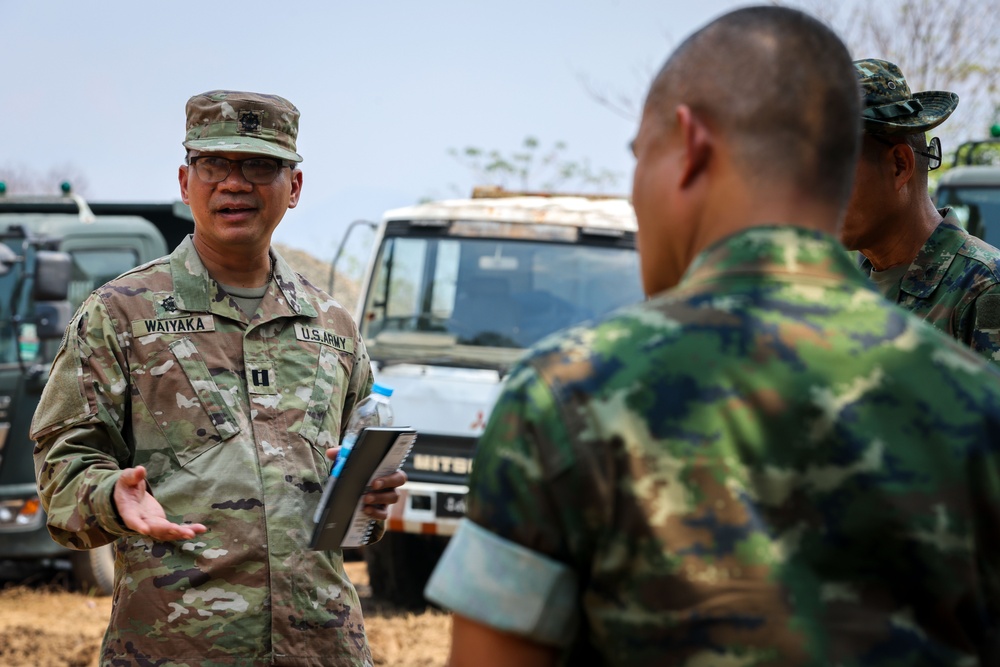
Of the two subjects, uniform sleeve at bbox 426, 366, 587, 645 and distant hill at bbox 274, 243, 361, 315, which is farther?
distant hill at bbox 274, 243, 361, 315

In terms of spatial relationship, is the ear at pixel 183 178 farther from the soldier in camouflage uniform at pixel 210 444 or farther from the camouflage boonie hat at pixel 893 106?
the camouflage boonie hat at pixel 893 106

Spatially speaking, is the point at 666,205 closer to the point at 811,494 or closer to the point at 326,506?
the point at 811,494

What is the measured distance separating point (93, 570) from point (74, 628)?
0.82 m

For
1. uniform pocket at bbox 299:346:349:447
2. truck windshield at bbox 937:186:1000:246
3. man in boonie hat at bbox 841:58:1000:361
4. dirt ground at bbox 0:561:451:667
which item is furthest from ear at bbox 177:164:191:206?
truck windshield at bbox 937:186:1000:246

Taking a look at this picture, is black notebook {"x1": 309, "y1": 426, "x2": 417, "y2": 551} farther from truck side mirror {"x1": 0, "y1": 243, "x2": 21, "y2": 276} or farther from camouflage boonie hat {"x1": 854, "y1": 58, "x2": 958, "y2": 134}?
truck side mirror {"x1": 0, "y1": 243, "x2": 21, "y2": 276}

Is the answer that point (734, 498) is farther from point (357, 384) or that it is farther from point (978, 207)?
point (978, 207)

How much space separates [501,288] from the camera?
6.95 metres

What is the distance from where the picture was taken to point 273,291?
2.82 m

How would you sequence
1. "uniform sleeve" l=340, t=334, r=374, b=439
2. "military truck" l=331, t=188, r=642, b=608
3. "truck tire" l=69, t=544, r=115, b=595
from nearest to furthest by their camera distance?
"uniform sleeve" l=340, t=334, r=374, b=439 < "military truck" l=331, t=188, r=642, b=608 < "truck tire" l=69, t=544, r=115, b=595

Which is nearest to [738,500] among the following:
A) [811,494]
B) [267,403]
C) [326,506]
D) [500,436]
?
[811,494]

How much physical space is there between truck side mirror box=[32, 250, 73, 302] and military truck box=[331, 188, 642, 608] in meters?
1.71

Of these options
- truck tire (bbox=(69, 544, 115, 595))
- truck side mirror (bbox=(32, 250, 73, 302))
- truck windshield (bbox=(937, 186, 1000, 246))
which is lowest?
truck tire (bbox=(69, 544, 115, 595))

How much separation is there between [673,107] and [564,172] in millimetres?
21197

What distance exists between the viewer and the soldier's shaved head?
129 centimetres
